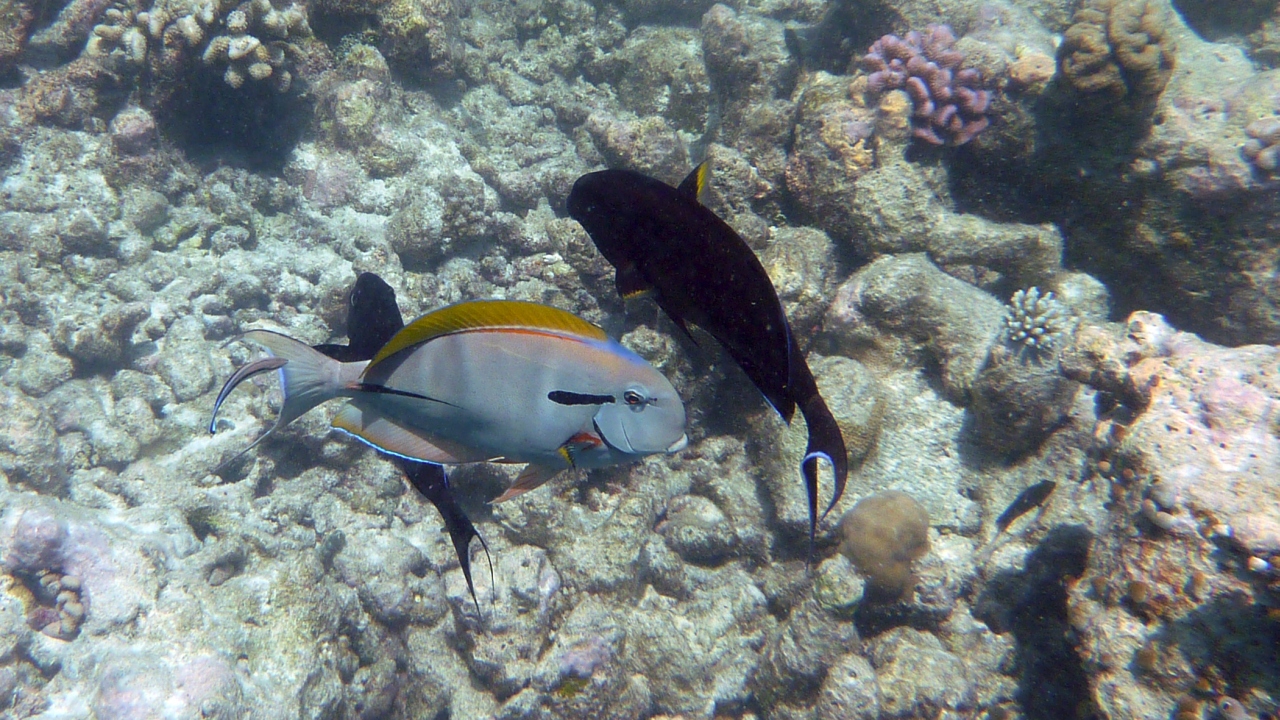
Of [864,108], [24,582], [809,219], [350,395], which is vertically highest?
[350,395]

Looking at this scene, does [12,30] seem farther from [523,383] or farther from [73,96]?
[523,383]

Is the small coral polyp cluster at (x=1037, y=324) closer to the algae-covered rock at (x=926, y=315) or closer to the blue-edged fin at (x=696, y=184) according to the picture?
the algae-covered rock at (x=926, y=315)

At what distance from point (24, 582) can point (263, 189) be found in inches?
181

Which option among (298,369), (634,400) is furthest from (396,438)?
(634,400)

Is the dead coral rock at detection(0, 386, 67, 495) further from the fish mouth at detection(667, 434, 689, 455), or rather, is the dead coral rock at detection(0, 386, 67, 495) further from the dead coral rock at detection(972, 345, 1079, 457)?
the dead coral rock at detection(972, 345, 1079, 457)

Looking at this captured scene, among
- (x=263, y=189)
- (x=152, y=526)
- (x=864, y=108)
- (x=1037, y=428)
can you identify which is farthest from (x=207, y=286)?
(x=1037, y=428)

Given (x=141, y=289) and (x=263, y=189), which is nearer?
(x=141, y=289)

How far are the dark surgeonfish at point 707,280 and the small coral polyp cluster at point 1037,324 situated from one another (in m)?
3.82

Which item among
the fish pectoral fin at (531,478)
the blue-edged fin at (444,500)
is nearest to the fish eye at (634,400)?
the fish pectoral fin at (531,478)

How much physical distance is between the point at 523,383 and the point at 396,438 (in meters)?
0.40

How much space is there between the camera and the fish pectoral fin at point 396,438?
4.70 feet

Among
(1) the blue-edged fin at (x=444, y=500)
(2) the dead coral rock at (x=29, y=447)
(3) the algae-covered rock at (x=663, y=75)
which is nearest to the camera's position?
(1) the blue-edged fin at (x=444, y=500)

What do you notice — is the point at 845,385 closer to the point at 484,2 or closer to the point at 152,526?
the point at 152,526

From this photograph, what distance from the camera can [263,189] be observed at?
668 centimetres
